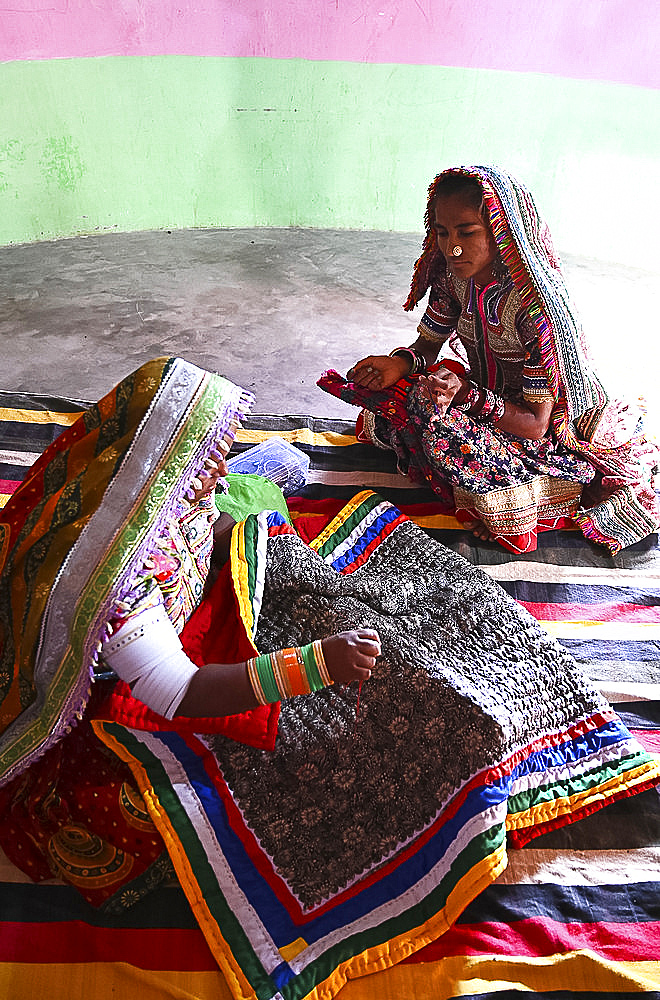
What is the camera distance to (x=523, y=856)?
5.40 ft

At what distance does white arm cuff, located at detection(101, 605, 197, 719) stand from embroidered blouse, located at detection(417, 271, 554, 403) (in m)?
1.47

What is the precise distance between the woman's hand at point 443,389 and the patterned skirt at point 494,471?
0.02 m

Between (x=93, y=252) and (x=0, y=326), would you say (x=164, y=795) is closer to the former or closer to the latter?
(x=0, y=326)

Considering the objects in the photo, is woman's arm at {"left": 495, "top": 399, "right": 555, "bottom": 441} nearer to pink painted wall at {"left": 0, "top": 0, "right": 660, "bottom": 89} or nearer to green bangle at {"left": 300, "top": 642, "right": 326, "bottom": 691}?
green bangle at {"left": 300, "top": 642, "right": 326, "bottom": 691}

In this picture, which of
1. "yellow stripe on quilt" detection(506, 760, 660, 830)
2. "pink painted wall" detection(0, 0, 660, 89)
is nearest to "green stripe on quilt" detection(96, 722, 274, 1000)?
"yellow stripe on quilt" detection(506, 760, 660, 830)

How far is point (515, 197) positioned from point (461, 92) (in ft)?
10.4

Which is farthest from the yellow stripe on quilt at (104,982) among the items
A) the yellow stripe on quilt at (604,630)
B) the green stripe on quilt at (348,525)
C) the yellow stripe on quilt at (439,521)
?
the yellow stripe on quilt at (439,521)

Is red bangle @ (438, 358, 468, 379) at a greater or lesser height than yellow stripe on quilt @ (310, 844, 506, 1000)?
greater

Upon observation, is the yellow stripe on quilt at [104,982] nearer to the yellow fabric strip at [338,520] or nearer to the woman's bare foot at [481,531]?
the yellow fabric strip at [338,520]

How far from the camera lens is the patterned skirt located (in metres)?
2.46

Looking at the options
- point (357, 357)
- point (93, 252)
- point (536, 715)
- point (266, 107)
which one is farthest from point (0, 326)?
point (536, 715)

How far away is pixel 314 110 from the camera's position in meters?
5.02

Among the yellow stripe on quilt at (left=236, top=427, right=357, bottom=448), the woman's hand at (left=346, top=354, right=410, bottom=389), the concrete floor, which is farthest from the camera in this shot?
the concrete floor

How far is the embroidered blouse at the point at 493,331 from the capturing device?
7.88 feet
